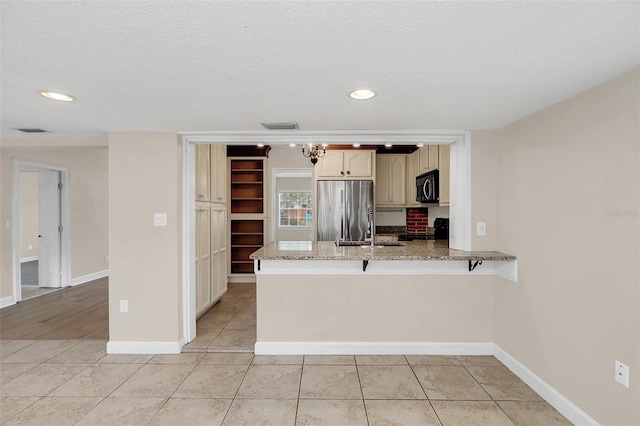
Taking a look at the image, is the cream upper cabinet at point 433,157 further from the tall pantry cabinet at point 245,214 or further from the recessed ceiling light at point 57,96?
the recessed ceiling light at point 57,96

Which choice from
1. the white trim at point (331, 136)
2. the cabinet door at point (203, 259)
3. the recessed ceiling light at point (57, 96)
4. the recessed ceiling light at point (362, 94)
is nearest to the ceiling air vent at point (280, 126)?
the white trim at point (331, 136)

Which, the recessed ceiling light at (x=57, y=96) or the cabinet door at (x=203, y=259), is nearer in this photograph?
the recessed ceiling light at (x=57, y=96)

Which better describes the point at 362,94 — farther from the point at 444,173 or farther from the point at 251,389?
the point at 251,389

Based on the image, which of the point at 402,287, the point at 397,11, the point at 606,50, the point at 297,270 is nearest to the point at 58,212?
the point at 297,270

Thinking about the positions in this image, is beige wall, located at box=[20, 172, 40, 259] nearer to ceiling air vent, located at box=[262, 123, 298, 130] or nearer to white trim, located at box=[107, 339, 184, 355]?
white trim, located at box=[107, 339, 184, 355]

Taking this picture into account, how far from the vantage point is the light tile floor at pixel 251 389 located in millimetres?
2086

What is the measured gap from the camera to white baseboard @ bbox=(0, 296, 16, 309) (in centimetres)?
431

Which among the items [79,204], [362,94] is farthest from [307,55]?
[79,204]

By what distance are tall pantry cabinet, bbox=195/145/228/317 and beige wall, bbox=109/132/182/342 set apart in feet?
2.13

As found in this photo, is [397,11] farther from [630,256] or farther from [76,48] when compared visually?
[630,256]

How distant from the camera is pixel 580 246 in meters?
2.01

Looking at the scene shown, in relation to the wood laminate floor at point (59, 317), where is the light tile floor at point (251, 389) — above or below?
below

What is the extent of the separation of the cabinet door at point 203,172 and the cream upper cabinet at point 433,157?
2853 millimetres

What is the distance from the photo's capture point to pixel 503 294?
284 cm
